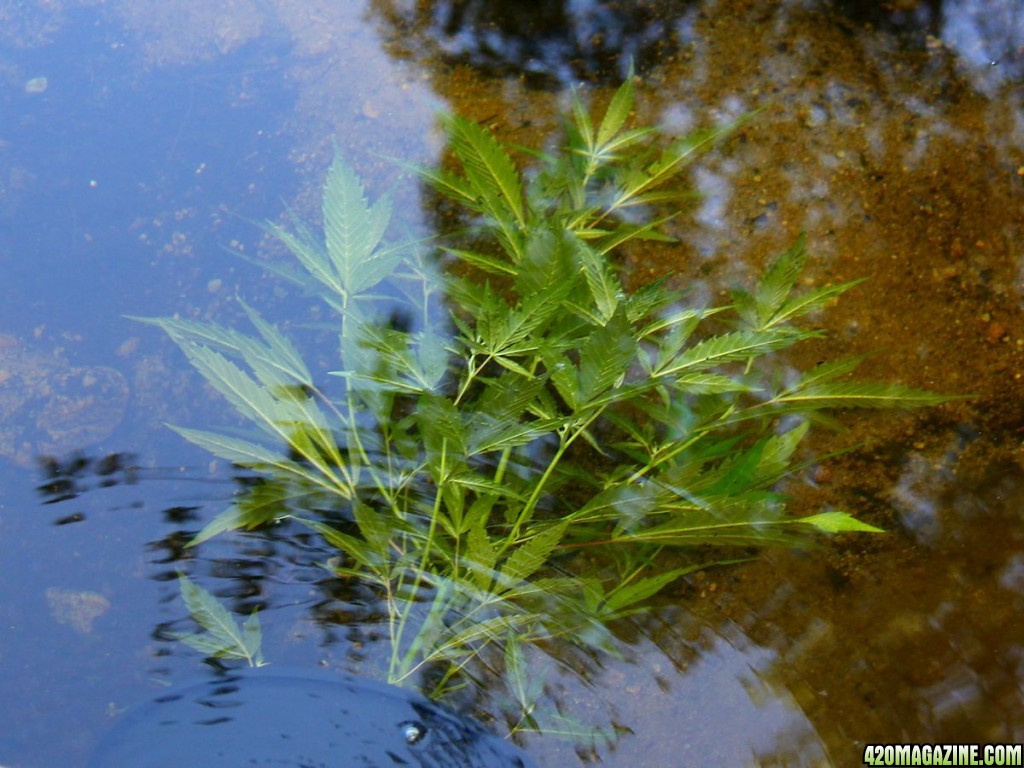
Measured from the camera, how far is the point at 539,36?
9.19ft

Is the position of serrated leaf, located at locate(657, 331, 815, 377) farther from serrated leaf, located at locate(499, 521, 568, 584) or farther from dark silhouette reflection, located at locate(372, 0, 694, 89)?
dark silhouette reflection, located at locate(372, 0, 694, 89)

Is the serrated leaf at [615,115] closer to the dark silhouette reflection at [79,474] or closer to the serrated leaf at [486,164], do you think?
the serrated leaf at [486,164]

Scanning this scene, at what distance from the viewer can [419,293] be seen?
2344 mm

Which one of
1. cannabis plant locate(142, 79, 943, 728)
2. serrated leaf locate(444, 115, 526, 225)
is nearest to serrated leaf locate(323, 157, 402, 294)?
cannabis plant locate(142, 79, 943, 728)

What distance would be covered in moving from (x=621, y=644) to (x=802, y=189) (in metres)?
1.35

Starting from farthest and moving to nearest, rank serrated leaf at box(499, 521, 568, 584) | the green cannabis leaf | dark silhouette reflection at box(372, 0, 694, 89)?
dark silhouette reflection at box(372, 0, 694, 89) < the green cannabis leaf < serrated leaf at box(499, 521, 568, 584)

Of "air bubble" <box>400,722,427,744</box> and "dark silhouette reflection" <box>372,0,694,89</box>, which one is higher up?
"dark silhouette reflection" <box>372,0,694,89</box>

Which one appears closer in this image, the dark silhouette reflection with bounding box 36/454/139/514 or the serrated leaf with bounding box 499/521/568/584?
the serrated leaf with bounding box 499/521/568/584

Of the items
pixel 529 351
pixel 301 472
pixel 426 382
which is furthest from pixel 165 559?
pixel 529 351

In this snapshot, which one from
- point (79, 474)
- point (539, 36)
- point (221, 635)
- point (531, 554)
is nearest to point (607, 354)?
point (531, 554)

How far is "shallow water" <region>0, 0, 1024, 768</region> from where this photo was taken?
1.97m

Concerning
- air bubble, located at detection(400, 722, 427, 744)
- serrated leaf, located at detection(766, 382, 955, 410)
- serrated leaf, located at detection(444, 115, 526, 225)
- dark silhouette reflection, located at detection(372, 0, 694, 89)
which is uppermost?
dark silhouette reflection, located at detection(372, 0, 694, 89)

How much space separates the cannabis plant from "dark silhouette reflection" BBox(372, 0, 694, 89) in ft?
2.06

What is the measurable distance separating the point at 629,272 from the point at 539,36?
0.89 meters
